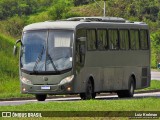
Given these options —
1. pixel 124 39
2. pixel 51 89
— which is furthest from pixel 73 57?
pixel 124 39

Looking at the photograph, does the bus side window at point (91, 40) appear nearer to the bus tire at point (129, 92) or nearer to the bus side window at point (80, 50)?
the bus side window at point (80, 50)

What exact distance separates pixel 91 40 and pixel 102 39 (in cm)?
118

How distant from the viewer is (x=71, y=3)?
177 meters

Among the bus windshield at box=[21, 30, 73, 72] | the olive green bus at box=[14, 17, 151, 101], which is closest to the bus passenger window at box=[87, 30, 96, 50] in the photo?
the olive green bus at box=[14, 17, 151, 101]

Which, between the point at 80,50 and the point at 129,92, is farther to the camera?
the point at 129,92

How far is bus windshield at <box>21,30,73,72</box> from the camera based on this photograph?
31.9 metres

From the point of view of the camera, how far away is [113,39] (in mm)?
35875

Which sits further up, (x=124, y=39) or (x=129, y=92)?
(x=124, y=39)

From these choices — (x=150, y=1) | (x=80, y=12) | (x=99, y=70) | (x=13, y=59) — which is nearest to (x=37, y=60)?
(x=99, y=70)

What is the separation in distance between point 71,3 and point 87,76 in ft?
474

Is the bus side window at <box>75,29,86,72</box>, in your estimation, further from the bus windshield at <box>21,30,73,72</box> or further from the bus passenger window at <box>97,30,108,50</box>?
the bus passenger window at <box>97,30,108,50</box>

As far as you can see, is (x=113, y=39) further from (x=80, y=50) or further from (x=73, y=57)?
(x=73, y=57)

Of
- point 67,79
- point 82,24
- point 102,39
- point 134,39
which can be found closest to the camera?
point 67,79

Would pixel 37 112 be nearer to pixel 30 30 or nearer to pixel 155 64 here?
pixel 30 30
